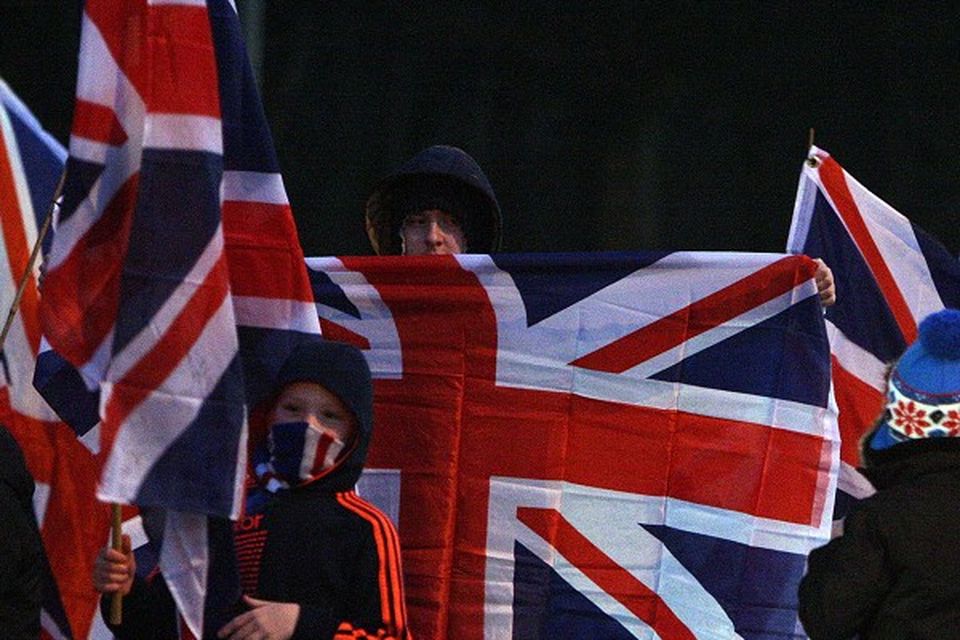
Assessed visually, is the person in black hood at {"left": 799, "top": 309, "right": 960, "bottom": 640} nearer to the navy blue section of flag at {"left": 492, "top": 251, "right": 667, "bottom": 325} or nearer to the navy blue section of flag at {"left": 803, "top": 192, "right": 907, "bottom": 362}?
the navy blue section of flag at {"left": 492, "top": 251, "right": 667, "bottom": 325}

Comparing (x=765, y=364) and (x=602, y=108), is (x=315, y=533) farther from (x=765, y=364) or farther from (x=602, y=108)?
(x=602, y=108)

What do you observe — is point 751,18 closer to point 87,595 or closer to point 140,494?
point 87,595

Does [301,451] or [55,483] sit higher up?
[301,451]

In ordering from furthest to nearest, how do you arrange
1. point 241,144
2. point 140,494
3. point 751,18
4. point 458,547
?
1. point 751,18
2. point 458,547
3. point 241,144
4. point 140,494

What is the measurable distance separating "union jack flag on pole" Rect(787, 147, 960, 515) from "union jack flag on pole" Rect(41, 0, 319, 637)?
1863mm

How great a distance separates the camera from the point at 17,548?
423cm

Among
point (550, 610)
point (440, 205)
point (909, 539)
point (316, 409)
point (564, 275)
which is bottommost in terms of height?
point (550, 610)

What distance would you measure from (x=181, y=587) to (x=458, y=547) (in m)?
1.01

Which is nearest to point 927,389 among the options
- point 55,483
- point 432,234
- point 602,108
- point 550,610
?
point 550,610

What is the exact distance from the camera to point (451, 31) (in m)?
7.35

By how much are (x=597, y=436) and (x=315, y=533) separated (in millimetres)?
1045

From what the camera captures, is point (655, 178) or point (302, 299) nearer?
point (302, 299)

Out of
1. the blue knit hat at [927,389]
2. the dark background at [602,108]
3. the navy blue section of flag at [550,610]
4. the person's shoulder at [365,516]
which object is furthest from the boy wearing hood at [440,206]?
the dark background at [602,108]

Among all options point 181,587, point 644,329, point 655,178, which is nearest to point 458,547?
point 644,329
